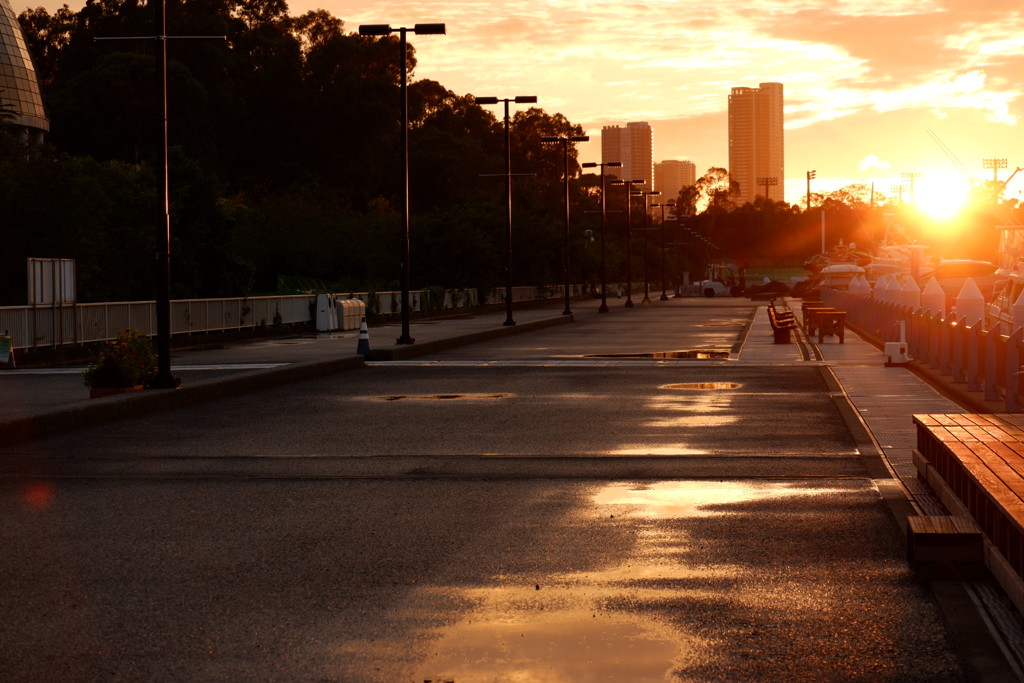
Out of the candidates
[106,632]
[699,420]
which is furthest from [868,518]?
[699,420]

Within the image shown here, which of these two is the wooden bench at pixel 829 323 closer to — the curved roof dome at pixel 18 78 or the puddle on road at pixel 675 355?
the puddle on road at pixel 675 355

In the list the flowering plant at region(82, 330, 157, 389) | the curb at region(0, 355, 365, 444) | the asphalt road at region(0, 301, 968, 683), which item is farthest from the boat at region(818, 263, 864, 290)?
the asphalt road at region(0, 301, 968, 683)

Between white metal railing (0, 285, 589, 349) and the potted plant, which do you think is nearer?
the potted plant

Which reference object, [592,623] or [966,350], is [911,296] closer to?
[966,350]

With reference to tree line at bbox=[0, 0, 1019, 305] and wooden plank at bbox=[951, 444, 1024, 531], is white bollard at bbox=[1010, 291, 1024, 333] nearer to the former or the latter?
wooden plank at bbox=[951, 444, 1024, 531]

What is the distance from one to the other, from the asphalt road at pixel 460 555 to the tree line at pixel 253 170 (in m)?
8.16

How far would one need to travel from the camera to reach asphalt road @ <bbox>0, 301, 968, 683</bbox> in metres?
5.99

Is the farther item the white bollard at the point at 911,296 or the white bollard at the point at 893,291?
the white bollard at the point at 893,291

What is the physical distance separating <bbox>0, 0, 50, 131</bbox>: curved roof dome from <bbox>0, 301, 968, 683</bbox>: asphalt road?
238ft

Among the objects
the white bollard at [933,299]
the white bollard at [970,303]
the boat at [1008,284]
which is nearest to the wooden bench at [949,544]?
the boat at [1008,284]

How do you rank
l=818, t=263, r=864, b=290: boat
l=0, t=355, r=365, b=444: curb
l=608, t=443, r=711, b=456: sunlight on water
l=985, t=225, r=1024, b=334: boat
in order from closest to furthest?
l=608, t=443, r=711, b=456: sunlight on water → l=0, t=355, r=365, b=444: curb → l=985, t=225, r=1024, b=334: boat → l=818, t=263, r=864, b=290: boat

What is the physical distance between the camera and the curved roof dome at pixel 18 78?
82875 millimetres

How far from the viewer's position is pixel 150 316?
35.2m

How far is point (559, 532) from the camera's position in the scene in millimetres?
9055
